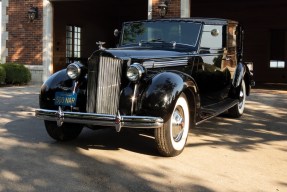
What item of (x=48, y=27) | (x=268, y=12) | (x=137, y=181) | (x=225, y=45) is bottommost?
(x=137, y=181)

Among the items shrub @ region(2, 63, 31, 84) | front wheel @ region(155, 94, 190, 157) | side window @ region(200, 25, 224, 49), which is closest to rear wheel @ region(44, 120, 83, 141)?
front wheel @ region(155, 94, 190, 157)

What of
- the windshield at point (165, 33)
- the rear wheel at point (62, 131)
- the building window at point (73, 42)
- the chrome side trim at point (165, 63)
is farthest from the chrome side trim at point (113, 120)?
the building window at point (73, 42)

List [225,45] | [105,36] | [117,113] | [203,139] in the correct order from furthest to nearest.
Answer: [105,36], [225,45], [203,139], [117,113]

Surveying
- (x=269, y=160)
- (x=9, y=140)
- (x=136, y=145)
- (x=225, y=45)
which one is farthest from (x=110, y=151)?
(x=225, y=45)

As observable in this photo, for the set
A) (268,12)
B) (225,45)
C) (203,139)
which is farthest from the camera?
(268,12)

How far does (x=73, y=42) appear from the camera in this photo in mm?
18359

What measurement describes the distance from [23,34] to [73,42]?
3.74 metres

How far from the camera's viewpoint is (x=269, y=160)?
4855mm

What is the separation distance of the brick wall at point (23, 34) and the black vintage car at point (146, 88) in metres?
9.18

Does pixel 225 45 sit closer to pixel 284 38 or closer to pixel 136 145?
pixel 136 145

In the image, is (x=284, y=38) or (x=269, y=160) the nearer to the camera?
(x=269, y=160)

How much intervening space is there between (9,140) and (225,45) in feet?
12.6

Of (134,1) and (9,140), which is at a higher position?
(134,1)

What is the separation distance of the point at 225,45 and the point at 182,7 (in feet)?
21.3
